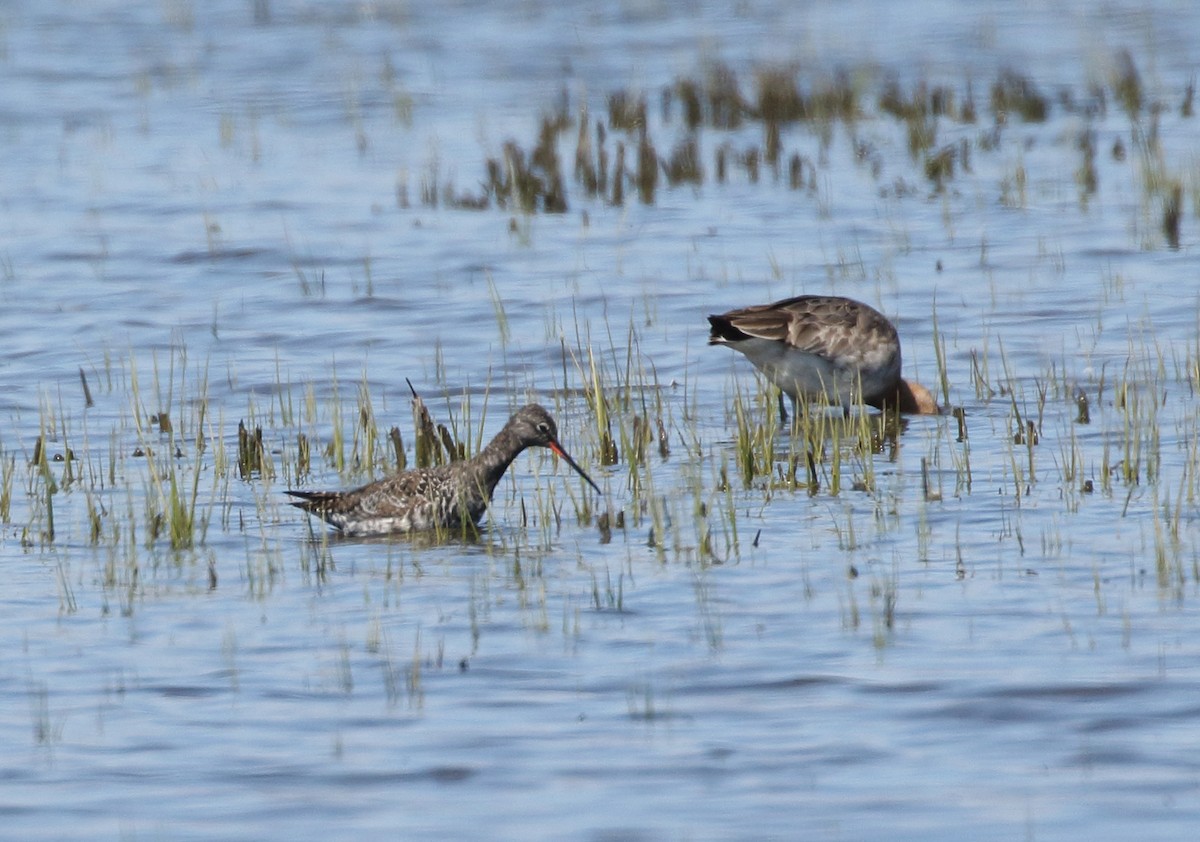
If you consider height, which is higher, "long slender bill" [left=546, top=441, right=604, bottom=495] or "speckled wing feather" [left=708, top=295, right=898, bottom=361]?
"speckled wing feather" [left=708, top=295, right=898, bottom=361]

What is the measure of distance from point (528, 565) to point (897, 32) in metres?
20.7

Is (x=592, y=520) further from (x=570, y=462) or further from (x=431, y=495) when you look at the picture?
(x=431, y=495)

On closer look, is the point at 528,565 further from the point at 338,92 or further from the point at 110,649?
Answer: the point at 338,92

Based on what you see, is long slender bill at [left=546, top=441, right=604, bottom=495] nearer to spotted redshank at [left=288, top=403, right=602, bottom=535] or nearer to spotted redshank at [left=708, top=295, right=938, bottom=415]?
spotted redshank at [left=288, top=403, right=602, bottom=535]

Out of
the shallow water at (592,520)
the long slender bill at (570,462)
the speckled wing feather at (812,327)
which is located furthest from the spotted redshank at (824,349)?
the long slender bill at (570,462)

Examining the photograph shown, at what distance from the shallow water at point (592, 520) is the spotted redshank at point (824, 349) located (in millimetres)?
493

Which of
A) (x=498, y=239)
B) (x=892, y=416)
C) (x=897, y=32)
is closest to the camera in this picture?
(x=892, y=416)

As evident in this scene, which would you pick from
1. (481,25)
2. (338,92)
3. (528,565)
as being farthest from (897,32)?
(528,565)

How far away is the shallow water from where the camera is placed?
6.10 m

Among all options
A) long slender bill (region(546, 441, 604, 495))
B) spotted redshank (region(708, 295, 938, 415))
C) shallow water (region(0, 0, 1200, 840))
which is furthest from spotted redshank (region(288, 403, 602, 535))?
spotted redshank (region(708, 295, 938, 415))

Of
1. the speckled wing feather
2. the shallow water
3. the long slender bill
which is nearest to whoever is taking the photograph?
the shallow water

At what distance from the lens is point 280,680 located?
6.98 metres

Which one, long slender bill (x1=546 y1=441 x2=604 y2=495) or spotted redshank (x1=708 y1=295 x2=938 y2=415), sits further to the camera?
spotted redshank (x1=708 y1=295 x2=938 y2=415)

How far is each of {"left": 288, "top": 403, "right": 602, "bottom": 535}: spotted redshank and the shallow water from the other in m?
0.15
